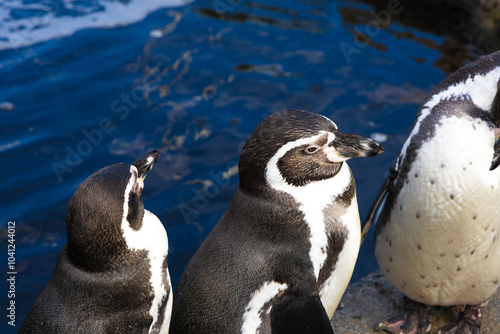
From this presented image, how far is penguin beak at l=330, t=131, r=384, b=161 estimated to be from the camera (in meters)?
2.70

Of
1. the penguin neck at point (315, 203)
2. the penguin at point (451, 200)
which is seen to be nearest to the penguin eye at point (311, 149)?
the penguin neck at point (315, 203)

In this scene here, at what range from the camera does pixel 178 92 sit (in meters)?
6.09

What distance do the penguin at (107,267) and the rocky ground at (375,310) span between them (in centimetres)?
132

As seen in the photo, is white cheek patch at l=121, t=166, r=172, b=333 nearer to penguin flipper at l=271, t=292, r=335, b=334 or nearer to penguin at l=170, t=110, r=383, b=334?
penguin at l=170, t=110, r=383, b=334

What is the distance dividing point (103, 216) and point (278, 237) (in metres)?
0.77

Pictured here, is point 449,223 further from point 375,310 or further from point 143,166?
point 143,166

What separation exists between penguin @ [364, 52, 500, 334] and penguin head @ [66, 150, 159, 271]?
4.47 feet

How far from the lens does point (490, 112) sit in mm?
2908

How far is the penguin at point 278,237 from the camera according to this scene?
265 centimetres

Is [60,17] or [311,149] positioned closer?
[311,149]

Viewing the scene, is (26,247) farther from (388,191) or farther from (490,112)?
(490,112)

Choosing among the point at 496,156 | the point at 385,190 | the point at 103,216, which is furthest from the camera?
the point at 385,190

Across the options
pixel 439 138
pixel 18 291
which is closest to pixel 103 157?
pixel 18 291

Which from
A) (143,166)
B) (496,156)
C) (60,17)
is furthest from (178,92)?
(496,156)
